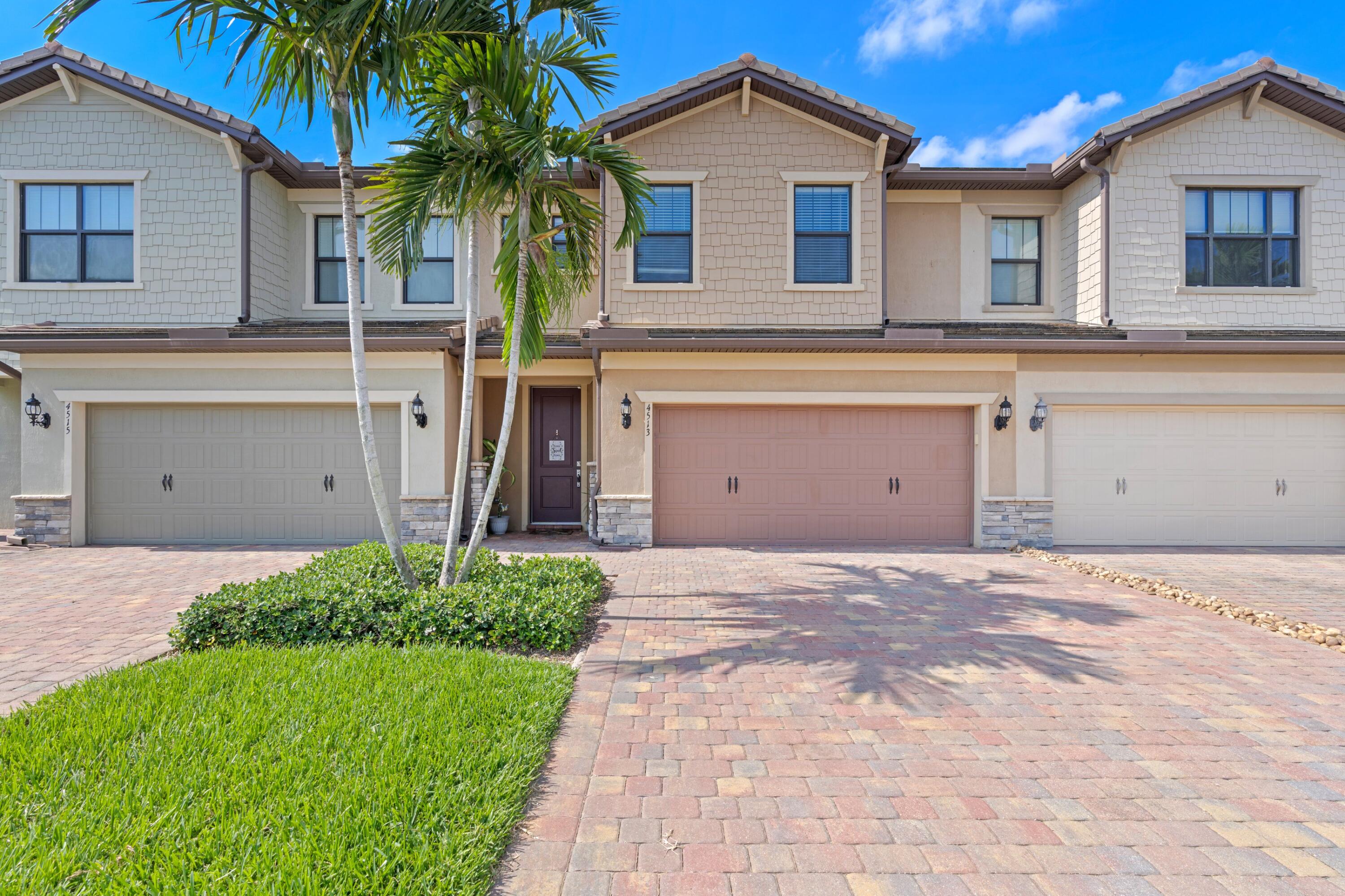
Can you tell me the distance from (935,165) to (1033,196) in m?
1.93

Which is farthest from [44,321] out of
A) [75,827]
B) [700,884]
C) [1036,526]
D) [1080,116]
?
[1080,116]

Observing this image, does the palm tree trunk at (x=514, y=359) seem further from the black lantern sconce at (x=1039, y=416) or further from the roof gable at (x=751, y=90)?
the black lantern sconce at (x=1039, y=416)

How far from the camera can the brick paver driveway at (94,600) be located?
15.0ft

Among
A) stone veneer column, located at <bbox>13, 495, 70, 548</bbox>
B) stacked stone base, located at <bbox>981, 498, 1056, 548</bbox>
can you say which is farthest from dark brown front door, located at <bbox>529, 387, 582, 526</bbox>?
stone veneer column, located at <bbox>13, 495, 70, 548</bbox>

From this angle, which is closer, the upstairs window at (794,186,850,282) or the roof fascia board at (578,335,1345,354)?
the roof fascia board at (578,335,1345,354)

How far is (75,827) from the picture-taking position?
247 centimetres

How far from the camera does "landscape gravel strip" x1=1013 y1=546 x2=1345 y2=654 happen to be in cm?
531

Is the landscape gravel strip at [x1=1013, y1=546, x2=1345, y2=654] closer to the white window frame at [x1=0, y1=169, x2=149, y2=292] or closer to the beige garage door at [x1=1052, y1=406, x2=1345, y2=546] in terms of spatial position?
the beige garage door at [x1=1052, y1=406, x2=1345, y2=546]

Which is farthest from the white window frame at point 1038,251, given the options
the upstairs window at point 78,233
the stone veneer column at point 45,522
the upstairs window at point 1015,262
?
the stone veneer column at point 45,522

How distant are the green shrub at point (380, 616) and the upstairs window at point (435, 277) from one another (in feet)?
24.2

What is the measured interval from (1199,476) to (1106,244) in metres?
3.96

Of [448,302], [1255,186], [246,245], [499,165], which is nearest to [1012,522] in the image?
[1255,186]

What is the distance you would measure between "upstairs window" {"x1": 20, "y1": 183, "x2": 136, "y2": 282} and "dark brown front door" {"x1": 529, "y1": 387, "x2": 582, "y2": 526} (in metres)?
7.19

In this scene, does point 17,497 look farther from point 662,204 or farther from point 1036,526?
point 1036,526
